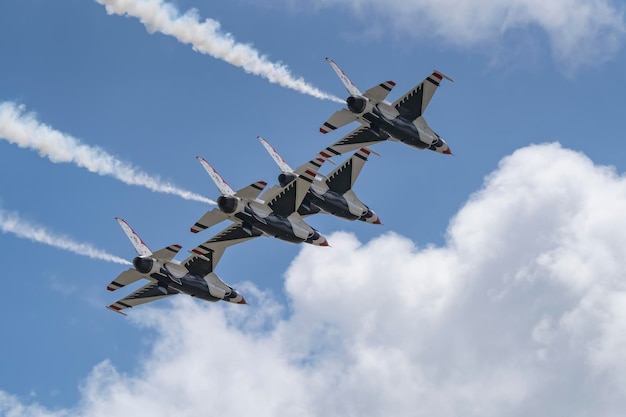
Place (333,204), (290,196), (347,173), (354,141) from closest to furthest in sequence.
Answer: (290,196) → (333,204) → (347,173) → (354,141)

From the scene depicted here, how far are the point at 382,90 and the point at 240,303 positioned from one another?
19.7m

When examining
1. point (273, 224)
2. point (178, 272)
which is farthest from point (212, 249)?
point (273, 224)

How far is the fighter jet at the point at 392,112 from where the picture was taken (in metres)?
109

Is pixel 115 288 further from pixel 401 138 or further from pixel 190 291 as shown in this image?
pixel 401 138

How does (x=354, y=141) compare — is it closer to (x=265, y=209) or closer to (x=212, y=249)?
(x=265, y=209)

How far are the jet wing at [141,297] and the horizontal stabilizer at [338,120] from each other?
17273 millimetres

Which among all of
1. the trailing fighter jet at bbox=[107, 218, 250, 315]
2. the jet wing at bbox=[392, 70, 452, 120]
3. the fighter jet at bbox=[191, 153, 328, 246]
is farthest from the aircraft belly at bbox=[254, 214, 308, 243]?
the jet wing at bbox=[392, 70, 452, 120]

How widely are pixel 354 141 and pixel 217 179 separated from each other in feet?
41.6

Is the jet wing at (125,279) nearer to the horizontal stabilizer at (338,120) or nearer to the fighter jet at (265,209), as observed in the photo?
the fighter jet at (265,209)

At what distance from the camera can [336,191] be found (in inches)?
4397

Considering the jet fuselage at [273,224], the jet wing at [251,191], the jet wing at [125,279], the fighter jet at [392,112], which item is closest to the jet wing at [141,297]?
the jet wing at [125,279]

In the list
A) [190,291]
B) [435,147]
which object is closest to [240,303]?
[190,291]

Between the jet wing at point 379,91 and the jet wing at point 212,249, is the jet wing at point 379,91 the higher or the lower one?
the higher one

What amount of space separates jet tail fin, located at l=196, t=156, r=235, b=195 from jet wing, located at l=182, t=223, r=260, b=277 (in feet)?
11.5
